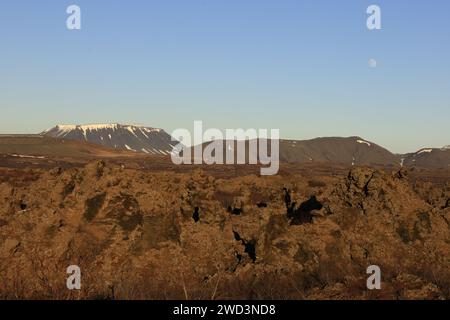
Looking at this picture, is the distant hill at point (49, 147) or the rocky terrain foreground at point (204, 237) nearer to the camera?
the rocky terrain foreground at point (204, 237)

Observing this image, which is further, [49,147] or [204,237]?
[49,147]

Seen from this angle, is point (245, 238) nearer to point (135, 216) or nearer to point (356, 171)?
point (135, 216)

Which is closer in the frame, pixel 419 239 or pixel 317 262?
pixel 317 262

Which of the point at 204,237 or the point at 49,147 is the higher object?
the point at 49,147

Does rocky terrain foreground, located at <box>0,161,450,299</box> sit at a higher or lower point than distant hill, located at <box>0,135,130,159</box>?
lower

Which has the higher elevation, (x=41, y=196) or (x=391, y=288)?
(x=41, y=196)

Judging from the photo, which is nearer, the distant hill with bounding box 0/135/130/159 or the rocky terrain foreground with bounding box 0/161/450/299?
the rocky terrain foreground with bounding box 0/161/450/299

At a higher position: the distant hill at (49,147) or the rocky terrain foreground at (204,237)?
the distant hill at (49,147)
